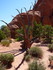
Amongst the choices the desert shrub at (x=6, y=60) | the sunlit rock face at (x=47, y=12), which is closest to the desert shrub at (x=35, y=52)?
the desert shrub at (x=6, y=60)

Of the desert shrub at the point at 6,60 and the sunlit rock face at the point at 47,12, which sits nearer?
the desert shrub at the point at 6,60

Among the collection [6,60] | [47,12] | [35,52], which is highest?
[47,12]

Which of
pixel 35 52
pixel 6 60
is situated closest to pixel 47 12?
pixel 35 52

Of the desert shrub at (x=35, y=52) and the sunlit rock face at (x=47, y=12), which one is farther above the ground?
the sunlit rock face at (x=47, y=12)

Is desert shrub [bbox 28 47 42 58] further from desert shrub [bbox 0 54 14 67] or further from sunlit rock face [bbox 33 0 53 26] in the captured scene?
sunlit rock face [bbox 33 0 53 26]

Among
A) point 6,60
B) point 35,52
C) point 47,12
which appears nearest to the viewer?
point 6,60

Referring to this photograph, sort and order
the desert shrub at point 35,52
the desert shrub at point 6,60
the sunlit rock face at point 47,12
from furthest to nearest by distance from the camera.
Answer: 1. the sunlit rock face at point 47,12
2. the desert shrub at point 35,52
3. the desert shrub at point 6,60

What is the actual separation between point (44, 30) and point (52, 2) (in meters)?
22.3

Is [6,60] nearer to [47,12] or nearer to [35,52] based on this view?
[35,52]

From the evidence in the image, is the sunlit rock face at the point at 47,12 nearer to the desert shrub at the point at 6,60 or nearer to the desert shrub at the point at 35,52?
the desert shrub at the point at 35,52

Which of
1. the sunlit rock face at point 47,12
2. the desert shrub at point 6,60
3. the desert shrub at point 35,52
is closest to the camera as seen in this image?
the desert shrub at point 6,60

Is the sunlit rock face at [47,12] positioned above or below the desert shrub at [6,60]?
above

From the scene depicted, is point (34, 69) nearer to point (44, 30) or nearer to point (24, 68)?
point (24, 68)

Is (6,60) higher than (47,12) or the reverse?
the reverse
